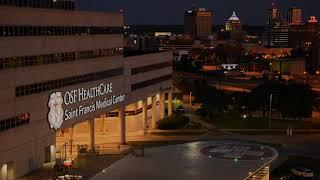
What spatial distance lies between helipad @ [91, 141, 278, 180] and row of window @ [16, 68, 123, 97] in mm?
8177

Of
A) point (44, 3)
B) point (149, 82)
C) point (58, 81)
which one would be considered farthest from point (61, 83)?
point (149, 82)

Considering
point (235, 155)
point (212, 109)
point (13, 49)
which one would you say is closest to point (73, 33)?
point (13, 49)

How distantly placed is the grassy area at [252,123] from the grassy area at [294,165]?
2079cm

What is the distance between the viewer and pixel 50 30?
5231cm

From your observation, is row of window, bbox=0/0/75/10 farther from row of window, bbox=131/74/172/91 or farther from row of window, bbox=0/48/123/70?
row of window, bbox=131/74/172/91

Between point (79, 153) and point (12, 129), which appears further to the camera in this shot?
point (79, 153)

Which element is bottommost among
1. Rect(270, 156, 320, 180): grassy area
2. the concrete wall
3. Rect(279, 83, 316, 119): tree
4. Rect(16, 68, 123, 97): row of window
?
Rect(270, 156, 320, 180): grassy area

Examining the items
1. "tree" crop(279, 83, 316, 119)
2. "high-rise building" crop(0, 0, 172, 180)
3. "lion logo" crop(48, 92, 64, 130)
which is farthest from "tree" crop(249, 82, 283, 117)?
"lion logo" crop(48, 92, 64, 130)

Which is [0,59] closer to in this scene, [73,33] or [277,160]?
[73,33]

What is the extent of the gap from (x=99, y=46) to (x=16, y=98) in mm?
16592

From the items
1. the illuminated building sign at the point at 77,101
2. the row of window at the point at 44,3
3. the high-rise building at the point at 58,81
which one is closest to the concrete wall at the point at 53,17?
the high-rise building at the point at 58,81

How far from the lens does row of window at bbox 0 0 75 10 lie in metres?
48.1

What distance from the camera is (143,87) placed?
2992 inches

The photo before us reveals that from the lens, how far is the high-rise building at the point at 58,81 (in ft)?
154
